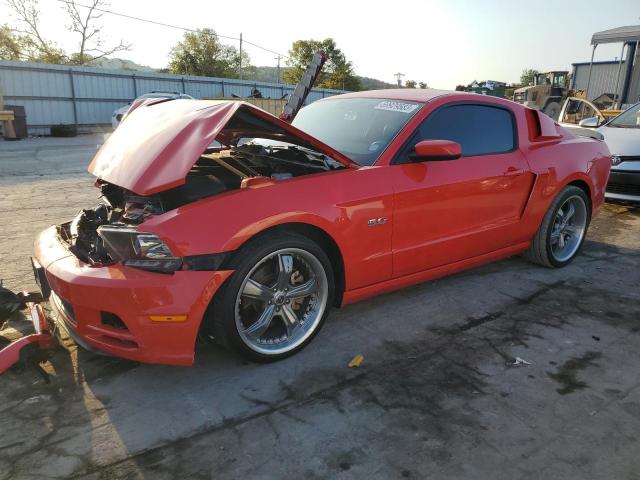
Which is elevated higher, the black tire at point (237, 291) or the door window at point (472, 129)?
the door window at point (472, 129)

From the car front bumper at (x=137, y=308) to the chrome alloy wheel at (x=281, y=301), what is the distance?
257 millimetres

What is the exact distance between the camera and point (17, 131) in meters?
15.7

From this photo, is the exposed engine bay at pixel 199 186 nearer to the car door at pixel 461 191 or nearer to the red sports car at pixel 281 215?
the red sports car at pixel 281 215

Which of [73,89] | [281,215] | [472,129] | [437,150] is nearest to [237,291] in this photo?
[281,215]

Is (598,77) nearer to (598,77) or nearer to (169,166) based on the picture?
(598,77)

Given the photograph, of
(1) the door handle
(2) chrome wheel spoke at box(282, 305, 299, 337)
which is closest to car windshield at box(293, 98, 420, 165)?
(1) the door handle

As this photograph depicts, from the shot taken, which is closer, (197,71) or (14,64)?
(14,64)

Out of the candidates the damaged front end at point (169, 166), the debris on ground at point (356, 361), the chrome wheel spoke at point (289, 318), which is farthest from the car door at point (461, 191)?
the chrome wheel spoke at point (289, 318)

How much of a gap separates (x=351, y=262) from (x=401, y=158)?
2.55ft

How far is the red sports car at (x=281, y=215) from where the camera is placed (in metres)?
2.43

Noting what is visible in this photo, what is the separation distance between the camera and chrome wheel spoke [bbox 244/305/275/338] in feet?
9.05

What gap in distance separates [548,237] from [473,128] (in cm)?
135

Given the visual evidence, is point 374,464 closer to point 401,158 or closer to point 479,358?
point 479,358

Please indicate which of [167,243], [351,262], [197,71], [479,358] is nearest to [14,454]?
[167,243]
